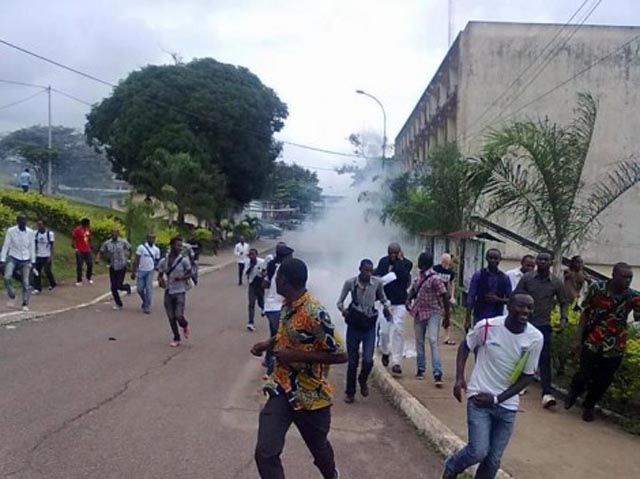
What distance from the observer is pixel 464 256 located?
18.1m

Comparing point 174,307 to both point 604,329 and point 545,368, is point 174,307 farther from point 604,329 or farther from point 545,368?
point 604,329

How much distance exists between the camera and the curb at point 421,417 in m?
6.58

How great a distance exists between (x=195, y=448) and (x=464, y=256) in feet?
41.6

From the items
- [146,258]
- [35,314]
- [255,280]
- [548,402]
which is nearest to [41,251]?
[146,258]

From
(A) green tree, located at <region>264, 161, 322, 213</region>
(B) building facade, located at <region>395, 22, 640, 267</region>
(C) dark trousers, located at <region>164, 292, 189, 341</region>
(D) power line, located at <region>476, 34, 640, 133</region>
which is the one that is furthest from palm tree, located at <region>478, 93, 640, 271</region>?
(A) green tree, located at <region>264, 161, 322, 213</region>

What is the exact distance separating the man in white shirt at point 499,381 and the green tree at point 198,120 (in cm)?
3794

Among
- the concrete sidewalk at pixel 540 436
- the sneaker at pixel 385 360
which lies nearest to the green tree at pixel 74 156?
the sneaker at pixel 385 360

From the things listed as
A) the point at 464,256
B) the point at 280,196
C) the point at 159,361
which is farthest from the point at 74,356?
the point at 280,196

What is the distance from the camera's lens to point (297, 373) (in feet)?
15.4

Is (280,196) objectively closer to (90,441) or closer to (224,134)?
(224,134)

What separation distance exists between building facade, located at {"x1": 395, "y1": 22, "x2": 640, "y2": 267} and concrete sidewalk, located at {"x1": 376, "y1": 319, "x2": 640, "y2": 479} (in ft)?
68.2

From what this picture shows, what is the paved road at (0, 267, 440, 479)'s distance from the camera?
589 centimetres

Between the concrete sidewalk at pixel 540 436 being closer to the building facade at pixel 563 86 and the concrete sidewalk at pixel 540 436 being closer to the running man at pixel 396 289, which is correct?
the running man at pixel 396 289

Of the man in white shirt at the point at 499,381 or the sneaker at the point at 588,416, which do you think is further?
the sneaker at the point at 588,416
